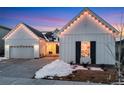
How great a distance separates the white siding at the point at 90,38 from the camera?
18.2m

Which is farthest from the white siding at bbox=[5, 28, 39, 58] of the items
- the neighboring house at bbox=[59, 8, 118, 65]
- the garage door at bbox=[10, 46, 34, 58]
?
the neighboring house at bbox=[59, 8, 118, 65]

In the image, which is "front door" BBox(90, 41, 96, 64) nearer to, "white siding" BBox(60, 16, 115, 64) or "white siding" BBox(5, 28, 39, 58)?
"white siding" BBox(60, 16, 115, 64)

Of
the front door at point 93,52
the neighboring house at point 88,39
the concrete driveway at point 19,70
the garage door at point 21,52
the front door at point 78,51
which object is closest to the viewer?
the concrete driveway at point 19,70

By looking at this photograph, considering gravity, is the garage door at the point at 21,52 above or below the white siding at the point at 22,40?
below

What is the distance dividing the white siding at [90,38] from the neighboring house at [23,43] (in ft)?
24.3

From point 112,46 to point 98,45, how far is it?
114 centimetres

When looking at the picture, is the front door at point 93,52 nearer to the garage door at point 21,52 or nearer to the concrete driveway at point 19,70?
the concrete driveway at point 19,70

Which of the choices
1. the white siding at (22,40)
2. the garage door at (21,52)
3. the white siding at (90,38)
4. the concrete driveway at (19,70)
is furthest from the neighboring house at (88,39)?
the garage door at (21,52)

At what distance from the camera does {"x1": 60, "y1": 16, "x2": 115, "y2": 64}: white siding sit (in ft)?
59.6

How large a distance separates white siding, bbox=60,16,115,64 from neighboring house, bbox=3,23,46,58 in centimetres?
740

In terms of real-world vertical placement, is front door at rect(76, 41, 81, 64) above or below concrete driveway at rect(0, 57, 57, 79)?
above

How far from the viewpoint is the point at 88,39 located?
1850cm
